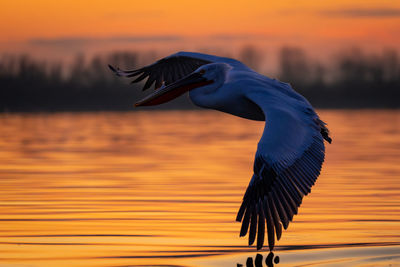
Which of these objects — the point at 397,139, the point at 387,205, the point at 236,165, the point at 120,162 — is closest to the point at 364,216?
the point at 387,205

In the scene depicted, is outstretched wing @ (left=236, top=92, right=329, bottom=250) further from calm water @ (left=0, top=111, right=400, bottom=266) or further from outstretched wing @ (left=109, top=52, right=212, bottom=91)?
outstretched wing @ (left=109, top=52, right=212, bottom=91)

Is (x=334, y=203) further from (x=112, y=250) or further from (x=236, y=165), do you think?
(x=236, y=165)

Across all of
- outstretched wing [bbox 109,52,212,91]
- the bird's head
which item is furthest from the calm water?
outstretched wing [bbox 109,52,212,91]

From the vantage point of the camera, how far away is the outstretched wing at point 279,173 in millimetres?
7723

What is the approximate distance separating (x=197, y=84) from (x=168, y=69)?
2143 millimetres

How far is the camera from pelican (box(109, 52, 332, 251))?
775 cm

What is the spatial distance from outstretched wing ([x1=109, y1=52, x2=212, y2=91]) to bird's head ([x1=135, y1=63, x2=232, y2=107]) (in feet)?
5.43

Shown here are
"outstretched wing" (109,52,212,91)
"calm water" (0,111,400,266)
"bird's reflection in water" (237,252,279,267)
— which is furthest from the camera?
"outstretched wing" (109,52,212,91)

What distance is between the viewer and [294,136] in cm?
821

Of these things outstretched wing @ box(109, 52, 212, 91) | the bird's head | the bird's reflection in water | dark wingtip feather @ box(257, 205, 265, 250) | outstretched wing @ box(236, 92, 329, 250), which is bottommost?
the bird's reflection in water

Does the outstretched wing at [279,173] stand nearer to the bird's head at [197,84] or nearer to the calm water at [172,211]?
the calm water at [172,211]

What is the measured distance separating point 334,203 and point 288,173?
4.32m

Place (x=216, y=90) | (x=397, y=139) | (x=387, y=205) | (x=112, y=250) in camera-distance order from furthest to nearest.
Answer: (x=397, y=139) < (x=387, y=205) < (x=216, y=90) < (x=112, y=250)

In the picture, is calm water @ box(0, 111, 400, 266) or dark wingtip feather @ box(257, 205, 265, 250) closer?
dark wingtip feather @ box(257, 205, 265, 250)
